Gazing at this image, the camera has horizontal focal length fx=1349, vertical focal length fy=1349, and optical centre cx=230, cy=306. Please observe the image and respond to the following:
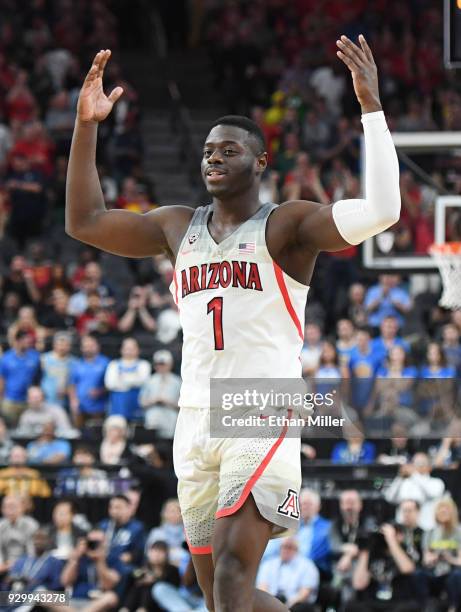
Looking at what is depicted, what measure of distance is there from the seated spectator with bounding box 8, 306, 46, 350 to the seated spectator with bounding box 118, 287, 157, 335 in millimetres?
990

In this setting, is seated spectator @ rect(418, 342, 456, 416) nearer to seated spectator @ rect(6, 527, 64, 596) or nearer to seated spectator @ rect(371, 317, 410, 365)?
seated spectator @ rect(371, 317, 410, 365)

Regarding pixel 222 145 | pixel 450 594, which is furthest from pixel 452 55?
pixel 450 594

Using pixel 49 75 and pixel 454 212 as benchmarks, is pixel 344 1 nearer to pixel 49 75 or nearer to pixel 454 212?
pixel 49 75

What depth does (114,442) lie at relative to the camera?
13.3m

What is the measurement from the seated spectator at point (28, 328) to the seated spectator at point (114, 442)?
2.39 metres

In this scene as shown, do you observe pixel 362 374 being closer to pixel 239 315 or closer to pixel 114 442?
pixel 114 442

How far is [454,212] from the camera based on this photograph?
44.4 feet

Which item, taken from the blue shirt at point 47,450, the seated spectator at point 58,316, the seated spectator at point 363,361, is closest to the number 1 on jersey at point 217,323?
the blue shirt at point 47,450

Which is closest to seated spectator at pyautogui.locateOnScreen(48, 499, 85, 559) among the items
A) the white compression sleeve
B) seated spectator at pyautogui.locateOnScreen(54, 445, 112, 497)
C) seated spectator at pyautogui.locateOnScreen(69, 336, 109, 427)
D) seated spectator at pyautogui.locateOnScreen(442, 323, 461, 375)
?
seated spectator at pyautogui.locateOnScreen(54, 445, 112, 497)

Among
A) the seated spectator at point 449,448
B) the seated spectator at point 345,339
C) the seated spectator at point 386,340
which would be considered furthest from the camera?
the seated spectator at point 345,339

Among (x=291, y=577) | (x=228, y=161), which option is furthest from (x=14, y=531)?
(x=228, y=161)

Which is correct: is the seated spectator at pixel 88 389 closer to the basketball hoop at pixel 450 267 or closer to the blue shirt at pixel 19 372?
the blue shirt at pixel 19 372

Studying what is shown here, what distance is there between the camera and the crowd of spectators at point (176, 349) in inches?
454

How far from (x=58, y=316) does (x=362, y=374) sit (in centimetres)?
396
